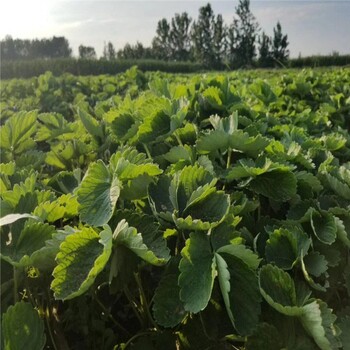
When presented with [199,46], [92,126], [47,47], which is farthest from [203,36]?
[92,126]

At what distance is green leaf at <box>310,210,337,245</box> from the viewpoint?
92cm

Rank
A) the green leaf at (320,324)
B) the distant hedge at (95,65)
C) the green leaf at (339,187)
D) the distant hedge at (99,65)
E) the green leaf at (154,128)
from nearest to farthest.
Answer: the green leaf at (320,324) < the green leaf at (339,187) < the green leaf at (154,128) < the distant hedge at (99,65) < the distant hedge at (95,65)

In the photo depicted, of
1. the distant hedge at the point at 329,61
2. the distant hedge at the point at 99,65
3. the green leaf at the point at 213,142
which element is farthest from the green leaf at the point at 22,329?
the distant hedge at the point at 329,61

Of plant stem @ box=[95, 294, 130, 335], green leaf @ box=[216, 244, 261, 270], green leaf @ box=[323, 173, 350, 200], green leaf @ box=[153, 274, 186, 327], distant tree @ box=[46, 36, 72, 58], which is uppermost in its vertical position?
green leaf @ box=[216, 244, 261, 270]

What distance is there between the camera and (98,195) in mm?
862

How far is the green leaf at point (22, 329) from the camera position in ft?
2.35

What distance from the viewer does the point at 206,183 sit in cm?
88

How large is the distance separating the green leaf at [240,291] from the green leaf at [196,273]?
2 centimetres

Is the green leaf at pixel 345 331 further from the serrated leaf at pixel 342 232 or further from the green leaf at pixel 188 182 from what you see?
the green leaf at pixel 188 182

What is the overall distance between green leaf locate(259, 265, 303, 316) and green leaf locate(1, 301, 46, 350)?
0.36 metres

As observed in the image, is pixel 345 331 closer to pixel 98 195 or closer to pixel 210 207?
pixel 210 207

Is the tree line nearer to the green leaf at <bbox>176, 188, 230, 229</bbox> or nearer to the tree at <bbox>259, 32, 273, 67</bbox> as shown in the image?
the tree at <bbox>259, 32, 273, 67</bbox>

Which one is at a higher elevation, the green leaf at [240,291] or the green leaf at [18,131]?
the green leaf at [18,131]

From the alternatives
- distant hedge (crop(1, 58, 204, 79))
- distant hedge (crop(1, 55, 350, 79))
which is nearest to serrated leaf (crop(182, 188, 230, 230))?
distant hedge (crop(1, 55, 350, 79))
